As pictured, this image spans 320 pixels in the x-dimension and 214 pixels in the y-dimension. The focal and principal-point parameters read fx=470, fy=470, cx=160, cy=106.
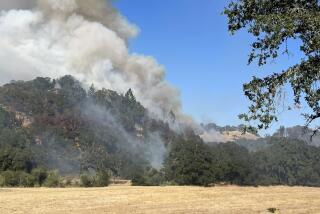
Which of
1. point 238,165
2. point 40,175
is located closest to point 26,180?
point 40,175

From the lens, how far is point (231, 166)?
124 meters

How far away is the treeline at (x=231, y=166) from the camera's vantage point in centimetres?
9806

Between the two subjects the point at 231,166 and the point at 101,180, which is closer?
the point at 101,180

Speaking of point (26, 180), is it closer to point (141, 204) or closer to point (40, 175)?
point (40, 175)

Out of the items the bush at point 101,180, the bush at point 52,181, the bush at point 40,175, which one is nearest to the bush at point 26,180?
the bush at point 40,175

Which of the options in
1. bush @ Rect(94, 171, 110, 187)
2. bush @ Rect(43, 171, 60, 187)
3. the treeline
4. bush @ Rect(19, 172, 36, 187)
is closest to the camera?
bush @ Rect(19, 172, 36, 187)

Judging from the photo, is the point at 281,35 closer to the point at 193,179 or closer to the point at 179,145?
the point at 193,179

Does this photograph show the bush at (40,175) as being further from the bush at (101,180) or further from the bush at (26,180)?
the bush at (101,180)

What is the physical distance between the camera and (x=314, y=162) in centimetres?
17638

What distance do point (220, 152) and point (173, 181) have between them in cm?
3867

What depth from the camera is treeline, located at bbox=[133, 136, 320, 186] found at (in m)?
98.1

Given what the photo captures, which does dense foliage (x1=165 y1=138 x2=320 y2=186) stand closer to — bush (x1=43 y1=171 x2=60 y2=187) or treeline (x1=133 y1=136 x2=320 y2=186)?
treeline (x1=133 y1=136 x2=320 y2=186)

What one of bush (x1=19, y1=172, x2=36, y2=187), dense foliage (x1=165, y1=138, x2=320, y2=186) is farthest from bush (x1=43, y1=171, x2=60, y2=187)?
dense foliage (x1=165, y1=138, x2=320, y2=186)

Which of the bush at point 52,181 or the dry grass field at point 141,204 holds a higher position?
the bush at point 52,181
